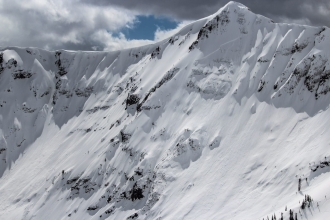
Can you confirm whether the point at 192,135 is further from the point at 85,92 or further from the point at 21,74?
the point at 21,74

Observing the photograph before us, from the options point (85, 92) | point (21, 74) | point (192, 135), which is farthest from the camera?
point (21, 74)

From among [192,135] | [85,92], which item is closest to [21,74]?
[85,92]

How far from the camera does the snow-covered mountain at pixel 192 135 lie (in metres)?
81.6

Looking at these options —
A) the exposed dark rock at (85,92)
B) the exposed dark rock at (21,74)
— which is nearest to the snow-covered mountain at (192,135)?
the exposed dark rock at (85,92)

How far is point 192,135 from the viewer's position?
96.9m

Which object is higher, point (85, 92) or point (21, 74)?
point (21, 74)

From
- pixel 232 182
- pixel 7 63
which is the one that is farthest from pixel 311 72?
pixel 7 63

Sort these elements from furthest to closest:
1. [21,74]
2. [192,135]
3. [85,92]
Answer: [21,74], [85,92], [192,135]

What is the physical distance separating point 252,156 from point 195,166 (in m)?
14.0

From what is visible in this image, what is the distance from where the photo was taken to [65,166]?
119625 millimetres

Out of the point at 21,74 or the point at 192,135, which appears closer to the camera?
the point at 192,135

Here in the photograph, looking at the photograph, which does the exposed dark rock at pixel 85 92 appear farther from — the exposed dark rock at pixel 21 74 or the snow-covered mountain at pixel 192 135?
the exposed dark rock at pixel 21 74

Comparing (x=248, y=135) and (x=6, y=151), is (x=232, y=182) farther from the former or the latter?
(x=6, y=151)

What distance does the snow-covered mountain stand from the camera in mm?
81625
